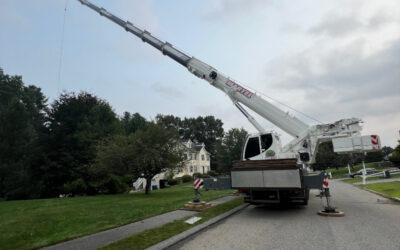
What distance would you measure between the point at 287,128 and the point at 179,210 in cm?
607

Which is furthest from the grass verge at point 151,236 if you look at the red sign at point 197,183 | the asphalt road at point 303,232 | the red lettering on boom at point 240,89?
the red lettering on boom at point 240,89

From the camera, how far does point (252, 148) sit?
10.4 m

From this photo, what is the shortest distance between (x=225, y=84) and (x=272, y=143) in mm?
4079

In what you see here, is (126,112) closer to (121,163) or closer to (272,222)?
(121,163)

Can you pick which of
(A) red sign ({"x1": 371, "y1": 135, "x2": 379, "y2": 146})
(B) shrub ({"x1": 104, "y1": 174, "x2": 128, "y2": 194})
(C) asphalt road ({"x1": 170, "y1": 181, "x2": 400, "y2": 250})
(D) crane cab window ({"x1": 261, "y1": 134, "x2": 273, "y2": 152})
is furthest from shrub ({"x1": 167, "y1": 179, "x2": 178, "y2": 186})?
(A) red sign ({"x1": 371, "y1": 135, "x2": 379, "y2": 146})

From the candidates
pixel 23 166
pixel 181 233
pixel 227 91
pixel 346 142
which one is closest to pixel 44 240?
pixel 181 233

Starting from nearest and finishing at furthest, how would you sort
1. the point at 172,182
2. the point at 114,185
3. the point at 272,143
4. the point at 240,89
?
the point at 272,143, the point at 240,89, the point at 114,185, the point at 172,182

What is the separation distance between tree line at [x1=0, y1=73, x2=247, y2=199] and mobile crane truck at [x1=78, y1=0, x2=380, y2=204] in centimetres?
734

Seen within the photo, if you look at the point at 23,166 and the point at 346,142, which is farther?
the point at 23,166

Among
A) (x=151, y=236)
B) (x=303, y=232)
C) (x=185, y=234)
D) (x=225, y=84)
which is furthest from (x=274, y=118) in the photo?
(x=151, y=236)

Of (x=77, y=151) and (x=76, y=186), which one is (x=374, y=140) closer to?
(x=76, y=186)

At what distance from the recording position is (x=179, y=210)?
29.5 ft

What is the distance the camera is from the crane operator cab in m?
9.93

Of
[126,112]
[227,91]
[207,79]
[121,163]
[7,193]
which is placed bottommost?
[7,193]
